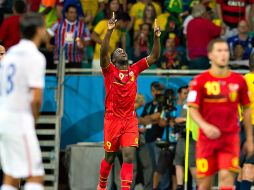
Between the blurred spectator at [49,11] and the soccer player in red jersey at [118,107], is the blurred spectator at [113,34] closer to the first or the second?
the blurred spectator at [49,11]

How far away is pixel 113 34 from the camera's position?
22.2 meters

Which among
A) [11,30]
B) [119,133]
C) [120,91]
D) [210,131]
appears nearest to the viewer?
[210,131]

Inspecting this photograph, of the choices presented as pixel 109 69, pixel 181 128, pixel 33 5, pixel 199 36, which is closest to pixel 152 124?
pixel 181 128

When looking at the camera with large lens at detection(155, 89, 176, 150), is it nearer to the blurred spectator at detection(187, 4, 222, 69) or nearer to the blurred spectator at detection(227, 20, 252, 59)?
the blurred spectator at detection(187, 4, 222, 69)

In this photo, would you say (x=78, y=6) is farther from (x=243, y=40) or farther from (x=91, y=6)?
(x=243, y=40)

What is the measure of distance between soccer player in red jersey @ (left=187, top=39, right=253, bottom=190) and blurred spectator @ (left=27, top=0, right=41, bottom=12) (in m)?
10.1

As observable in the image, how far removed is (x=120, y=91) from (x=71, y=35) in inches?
197

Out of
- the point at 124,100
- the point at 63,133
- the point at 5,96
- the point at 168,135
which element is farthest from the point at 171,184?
the point at 5,96

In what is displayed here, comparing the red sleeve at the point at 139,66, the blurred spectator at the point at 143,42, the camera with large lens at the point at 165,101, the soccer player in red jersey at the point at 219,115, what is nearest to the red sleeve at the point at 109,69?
the red sleeve at the point at 139,66

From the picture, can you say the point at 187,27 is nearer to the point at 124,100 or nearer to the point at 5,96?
the point at 124,100

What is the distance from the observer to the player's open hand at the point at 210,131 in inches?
506

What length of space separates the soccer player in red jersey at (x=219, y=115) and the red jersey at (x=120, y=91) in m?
3.92

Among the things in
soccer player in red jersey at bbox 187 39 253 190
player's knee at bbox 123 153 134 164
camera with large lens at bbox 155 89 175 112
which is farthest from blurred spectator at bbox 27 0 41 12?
soccer player in red jersey at bbox 187 39 253 190

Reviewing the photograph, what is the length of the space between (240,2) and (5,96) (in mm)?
12063
